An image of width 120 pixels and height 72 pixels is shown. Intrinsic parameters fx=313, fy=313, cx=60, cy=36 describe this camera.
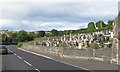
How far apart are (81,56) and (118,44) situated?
7.25 m

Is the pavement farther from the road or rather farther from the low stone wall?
the low stone wall

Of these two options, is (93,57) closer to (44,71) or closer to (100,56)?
(100,56)

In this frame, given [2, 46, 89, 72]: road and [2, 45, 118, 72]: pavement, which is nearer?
[2, 45, 118, 72]: pavement

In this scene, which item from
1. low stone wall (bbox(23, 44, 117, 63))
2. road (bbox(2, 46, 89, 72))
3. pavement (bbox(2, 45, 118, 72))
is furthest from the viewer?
low stone wall (bbox(23, 44, 117, 63))

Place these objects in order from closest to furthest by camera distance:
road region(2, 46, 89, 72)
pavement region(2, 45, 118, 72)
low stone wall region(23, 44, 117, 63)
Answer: pavement region(2, 45, 118, 72) < road region(2, 46, 89, 72) < low stone wall region(23, 44, 117, 63)

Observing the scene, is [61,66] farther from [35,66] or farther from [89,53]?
[89,53]

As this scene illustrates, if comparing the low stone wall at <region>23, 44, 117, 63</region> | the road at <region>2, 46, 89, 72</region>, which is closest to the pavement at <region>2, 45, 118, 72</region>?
the road at <region>2, 46, 89, 72</region>

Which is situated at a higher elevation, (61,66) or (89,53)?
(89,53)

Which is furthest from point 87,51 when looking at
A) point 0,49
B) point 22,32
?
point 22,32

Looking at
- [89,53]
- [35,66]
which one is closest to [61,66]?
[35,66]

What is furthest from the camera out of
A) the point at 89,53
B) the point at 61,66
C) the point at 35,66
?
the point at 89,53

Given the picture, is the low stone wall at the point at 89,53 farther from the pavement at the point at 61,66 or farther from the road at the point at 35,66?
the road at the point at 35,66

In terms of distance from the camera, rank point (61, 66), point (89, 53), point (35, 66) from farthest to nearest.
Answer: point (89, 53)
point (35, 66)
point (61, 66)

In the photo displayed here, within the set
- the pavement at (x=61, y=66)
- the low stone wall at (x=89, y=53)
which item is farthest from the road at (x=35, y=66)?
the low stone wall at (x=89, y=53)
